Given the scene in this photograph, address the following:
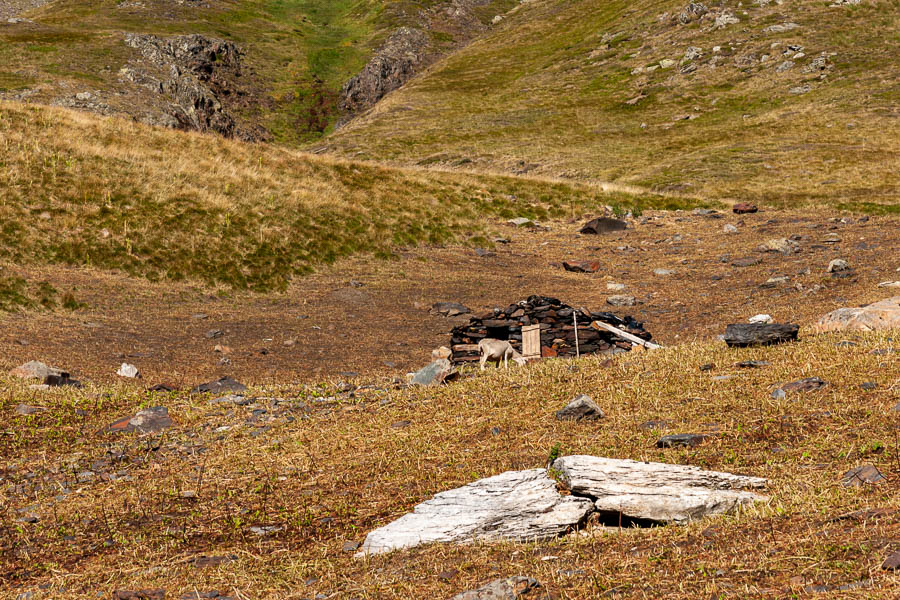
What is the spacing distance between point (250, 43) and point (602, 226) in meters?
93.4

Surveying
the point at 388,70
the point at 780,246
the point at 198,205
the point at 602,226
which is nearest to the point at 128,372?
the point at 198,205

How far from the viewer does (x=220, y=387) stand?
14.4 meters

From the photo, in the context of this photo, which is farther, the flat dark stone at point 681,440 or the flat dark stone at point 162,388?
the flat dark stone at point 162,388

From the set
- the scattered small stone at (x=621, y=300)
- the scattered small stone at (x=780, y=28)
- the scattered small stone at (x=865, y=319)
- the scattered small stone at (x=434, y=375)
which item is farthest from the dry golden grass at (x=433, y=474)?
the scattered small stone at (x=780, y=28)

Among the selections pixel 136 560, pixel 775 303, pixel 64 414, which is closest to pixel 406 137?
pixel 775 303

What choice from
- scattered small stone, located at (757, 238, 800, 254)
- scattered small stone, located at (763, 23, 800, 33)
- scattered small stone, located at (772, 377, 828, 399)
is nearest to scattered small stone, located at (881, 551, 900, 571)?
scattered small stone, located at (772, 377, 828, 399)

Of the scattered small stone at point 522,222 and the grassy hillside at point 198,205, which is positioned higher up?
the grassy hillside at point 198,205

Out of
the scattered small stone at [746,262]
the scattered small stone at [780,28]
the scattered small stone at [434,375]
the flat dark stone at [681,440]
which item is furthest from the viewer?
the scattered small stone at [780,28]

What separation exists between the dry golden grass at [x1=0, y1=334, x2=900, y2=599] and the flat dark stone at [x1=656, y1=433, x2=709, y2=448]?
0.14m

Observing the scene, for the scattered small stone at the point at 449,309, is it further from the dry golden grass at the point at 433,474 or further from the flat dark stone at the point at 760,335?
the flat dark stone at the point at 760,335

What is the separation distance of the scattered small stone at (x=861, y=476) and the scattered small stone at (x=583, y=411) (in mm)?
3728

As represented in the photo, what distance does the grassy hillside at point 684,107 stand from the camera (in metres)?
47.5

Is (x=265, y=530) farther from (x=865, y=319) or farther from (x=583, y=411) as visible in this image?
(x=865, y=319)

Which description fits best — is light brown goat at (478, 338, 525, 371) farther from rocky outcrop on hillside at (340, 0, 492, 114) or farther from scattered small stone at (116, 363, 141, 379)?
rocky outcrop on hillside at (340, 0, 492, 114)
